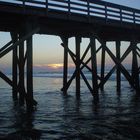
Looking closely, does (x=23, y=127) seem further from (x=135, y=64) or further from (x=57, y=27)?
(x=135, y=64)

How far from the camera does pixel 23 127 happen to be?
922 cm

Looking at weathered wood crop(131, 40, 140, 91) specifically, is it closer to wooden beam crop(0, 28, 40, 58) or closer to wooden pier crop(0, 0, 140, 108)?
wooden pier crop(0, 0, 140, 108)

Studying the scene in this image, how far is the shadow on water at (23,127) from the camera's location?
8.11m

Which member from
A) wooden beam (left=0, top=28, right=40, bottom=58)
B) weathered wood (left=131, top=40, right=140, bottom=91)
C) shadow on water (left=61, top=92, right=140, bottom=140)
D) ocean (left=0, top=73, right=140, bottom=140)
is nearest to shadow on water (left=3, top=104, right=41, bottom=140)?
ocean (left=0, top=73, right=140, bottom=140)

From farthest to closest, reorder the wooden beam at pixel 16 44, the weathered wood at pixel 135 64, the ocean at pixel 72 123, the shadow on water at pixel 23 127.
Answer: the weathered wood at pixel 135 64
the wooden beam at pixel 16 44
the ocean at pixel 72 123
the shadow on water at pixel 23 127

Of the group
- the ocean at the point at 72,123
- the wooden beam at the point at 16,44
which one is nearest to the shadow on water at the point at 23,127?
the ocean at the point at 72,123

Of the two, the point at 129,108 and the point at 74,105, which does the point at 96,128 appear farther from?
the point at 74,105

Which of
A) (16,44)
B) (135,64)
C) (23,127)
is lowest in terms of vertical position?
(23,127)

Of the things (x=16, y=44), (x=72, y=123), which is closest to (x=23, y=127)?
(x=72, y=123)

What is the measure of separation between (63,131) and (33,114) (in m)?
2.81

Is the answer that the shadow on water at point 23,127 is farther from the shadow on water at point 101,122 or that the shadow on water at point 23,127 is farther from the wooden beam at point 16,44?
the wooden beam at point 16,44

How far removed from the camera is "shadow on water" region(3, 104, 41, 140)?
8.11 m

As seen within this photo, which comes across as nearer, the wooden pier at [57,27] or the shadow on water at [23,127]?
the shadow on water at [23,127]

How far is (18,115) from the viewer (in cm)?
1126
